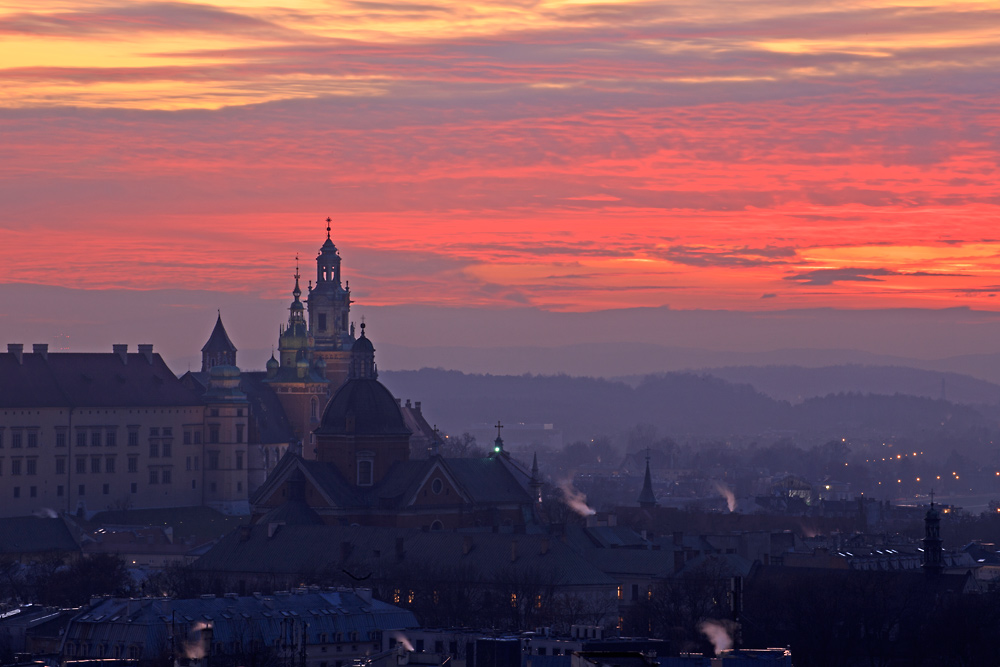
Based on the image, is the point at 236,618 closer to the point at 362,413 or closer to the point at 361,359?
the point at 362,413

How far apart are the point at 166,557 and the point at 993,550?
2331 inches

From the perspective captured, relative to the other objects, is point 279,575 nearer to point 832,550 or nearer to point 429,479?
point 429,479

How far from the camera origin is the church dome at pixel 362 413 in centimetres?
15088

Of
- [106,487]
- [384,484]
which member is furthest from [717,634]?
[106,487]

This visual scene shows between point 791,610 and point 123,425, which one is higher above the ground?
point 123,425

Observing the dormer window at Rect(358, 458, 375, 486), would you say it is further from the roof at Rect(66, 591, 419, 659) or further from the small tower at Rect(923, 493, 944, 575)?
the roof at Rect(66, 591, 419, 659)

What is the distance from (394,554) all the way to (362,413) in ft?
64.9

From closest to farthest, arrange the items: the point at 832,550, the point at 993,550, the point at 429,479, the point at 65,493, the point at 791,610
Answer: the point at 791,610 < the point at 429,479 < the point at 832,550 < the point at 993,550 < the point at 65,493

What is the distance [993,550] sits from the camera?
17925cm

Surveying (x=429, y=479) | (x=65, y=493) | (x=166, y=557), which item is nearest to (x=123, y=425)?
(x=65, y=493)

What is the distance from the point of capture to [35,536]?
528ft

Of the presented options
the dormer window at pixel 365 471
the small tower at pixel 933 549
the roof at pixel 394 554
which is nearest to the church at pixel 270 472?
the dormer window at pixel 365 471

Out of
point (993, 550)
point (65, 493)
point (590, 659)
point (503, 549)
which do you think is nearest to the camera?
point (590, 659)

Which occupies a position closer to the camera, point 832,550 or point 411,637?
point 411,637
